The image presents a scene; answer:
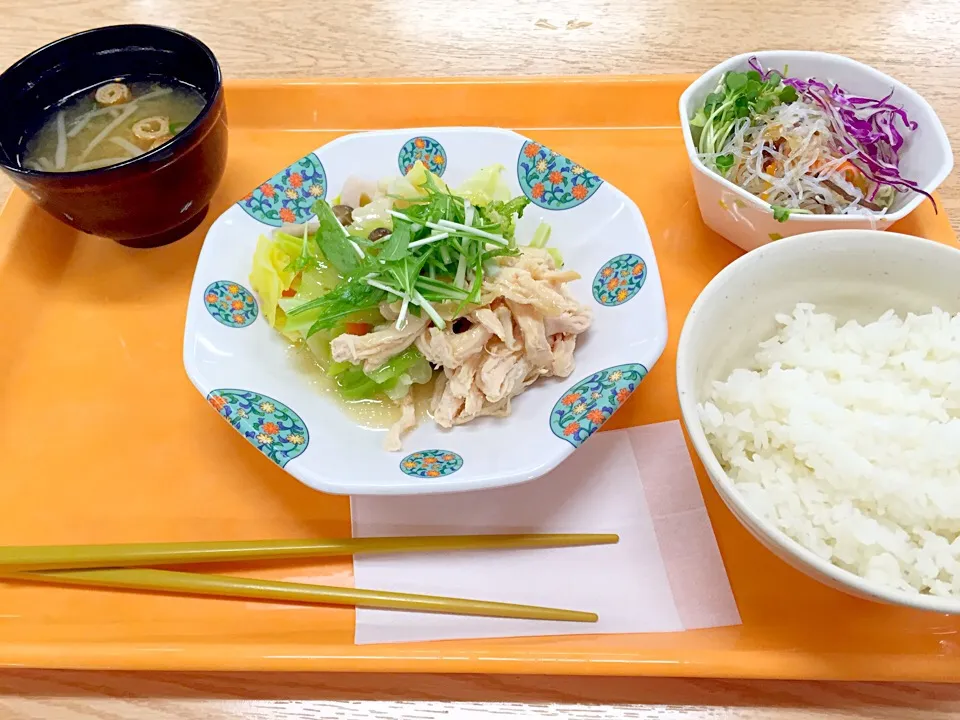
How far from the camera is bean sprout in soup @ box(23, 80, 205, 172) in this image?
1838 millimetres

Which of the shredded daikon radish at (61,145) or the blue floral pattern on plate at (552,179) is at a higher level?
the shredded daikon radish at (61,145)

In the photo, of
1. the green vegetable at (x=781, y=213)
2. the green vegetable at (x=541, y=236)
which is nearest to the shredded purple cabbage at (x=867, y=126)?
the green vegetable at (x=781, y=213)

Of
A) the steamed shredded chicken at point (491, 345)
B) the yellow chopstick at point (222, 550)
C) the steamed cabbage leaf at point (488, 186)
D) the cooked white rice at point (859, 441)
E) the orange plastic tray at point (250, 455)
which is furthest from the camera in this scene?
the steamed cabbage leaf at point (488, 186)

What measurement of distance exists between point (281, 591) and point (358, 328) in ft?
1.99

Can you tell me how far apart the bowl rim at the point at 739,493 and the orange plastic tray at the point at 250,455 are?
266mm

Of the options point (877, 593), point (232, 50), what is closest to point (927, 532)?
point (877, 593)

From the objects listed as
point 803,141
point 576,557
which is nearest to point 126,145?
point 576,557

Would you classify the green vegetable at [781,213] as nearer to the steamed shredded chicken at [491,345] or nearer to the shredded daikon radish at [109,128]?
the steamed shredded chicken at [491,345]

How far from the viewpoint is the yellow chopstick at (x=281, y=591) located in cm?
129

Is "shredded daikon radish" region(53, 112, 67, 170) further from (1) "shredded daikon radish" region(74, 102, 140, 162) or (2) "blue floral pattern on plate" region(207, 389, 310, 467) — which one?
(2) "blue floral pattern on plate" region(207, 389, 310, 467)

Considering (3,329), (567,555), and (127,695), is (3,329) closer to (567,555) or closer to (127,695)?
(127,695)

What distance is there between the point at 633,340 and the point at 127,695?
1.20m

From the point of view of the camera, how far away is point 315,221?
1816 millimetres

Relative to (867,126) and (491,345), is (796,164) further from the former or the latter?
(491,345)
